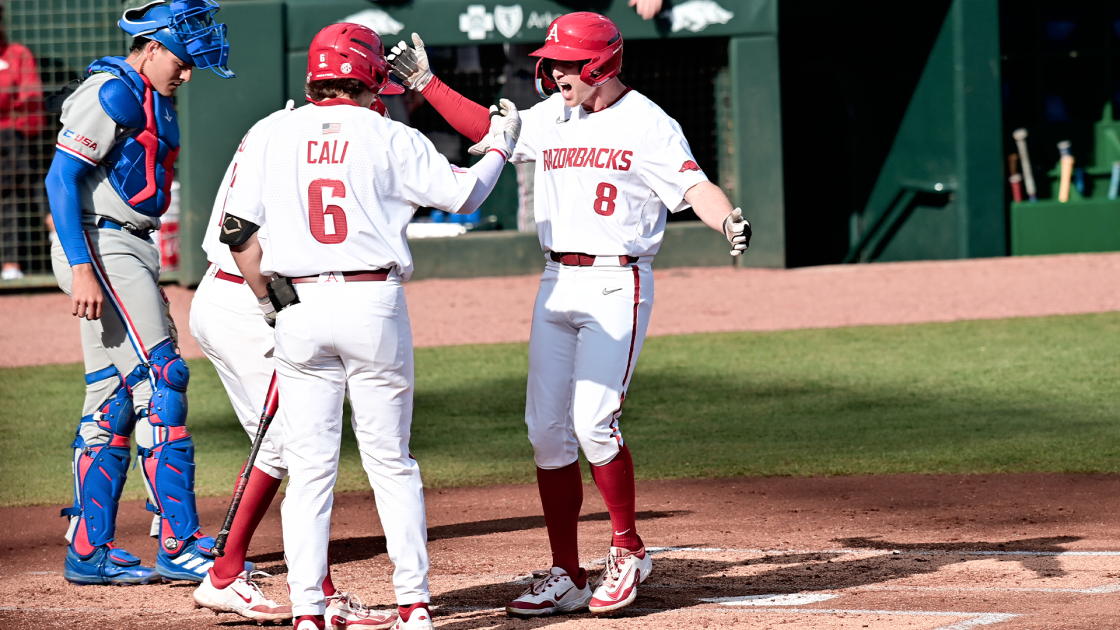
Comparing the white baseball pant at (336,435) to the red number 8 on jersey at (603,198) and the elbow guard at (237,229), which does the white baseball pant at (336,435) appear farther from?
the red number 8 on jersey at (603,198)

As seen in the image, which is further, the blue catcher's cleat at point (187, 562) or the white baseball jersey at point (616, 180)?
the blue catcher's cleat at point (187, 562)

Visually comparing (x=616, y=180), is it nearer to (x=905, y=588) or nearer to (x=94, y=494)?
(x=905, y=588)

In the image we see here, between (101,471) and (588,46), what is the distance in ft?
7.81

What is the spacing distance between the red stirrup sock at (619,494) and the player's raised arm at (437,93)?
1.23 meters

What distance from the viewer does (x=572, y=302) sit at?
4.25 metres

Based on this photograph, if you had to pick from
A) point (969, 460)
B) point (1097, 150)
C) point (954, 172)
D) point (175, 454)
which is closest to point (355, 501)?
point (175, 454)

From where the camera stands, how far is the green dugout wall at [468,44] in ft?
45.0

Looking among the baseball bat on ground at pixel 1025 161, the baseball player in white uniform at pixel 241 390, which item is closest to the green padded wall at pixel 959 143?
Answer: the baseball bat on ground at pixel 1025 161

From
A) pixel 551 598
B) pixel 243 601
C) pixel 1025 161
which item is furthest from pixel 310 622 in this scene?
pixel 1025 161

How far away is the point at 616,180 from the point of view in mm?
4258

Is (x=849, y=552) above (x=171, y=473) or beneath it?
beneath

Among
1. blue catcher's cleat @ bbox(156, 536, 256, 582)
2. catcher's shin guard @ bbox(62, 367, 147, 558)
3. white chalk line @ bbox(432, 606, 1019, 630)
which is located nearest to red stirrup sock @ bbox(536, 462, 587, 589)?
white chalk line @ bbox(432, 606, 1019, 630)

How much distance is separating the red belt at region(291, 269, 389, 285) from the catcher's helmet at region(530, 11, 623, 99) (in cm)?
104

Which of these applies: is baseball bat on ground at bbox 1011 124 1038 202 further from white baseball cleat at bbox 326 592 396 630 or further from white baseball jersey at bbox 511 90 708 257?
white baseball cleat at bbox 326 592 396 630
